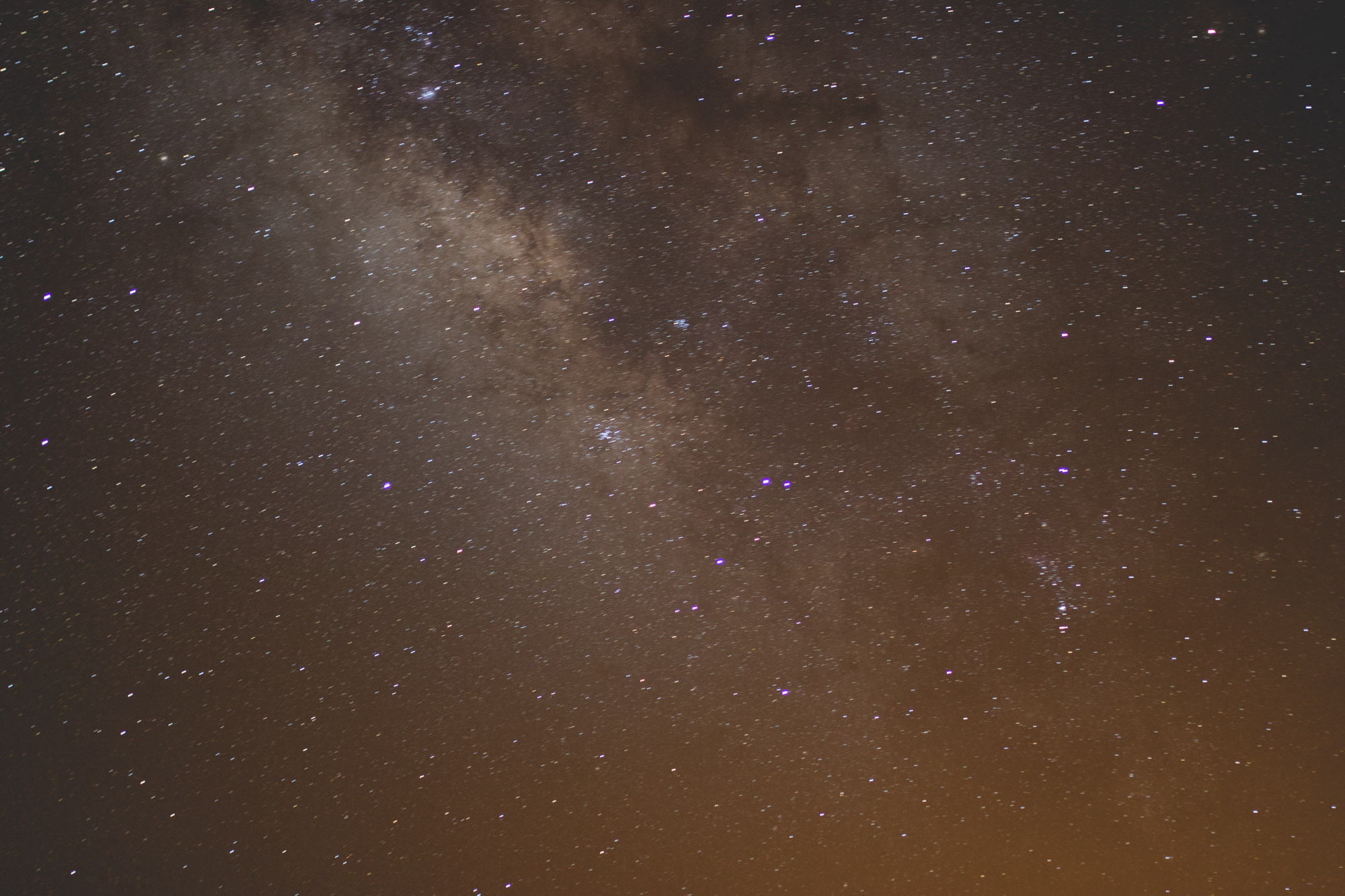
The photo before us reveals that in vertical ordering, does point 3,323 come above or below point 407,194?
below

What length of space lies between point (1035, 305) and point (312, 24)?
148 cm

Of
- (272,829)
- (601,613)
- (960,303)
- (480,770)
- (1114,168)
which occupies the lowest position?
(272,829)

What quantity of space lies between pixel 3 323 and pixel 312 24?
0.83 m

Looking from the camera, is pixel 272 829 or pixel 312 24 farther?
pixel 272 829

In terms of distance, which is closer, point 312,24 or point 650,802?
point 312,24

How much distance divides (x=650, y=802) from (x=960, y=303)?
1.20 metres

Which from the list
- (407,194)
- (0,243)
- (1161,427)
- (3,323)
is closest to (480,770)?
(407,194)

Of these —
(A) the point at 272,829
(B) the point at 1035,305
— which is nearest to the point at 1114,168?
(B) the point at 1035,305

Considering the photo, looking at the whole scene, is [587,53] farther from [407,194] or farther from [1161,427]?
[1161,427]

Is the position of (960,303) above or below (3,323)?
above

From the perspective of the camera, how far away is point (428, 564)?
3.77 feet

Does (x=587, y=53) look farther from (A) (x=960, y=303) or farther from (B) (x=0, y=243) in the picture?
(B) (x=0, y=243)

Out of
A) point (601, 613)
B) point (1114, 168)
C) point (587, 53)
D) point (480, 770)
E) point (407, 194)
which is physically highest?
point (587, 53)

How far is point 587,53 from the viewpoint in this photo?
109cm
